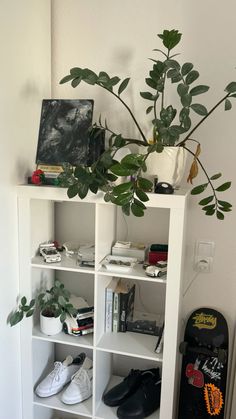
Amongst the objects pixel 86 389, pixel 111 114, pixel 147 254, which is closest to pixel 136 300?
pixel 147 254

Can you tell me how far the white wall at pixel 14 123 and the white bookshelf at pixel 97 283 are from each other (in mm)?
60

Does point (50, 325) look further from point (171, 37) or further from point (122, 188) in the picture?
point (171, 37)

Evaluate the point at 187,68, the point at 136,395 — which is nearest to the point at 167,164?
the point at 187,68

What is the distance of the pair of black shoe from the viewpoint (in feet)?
5.42

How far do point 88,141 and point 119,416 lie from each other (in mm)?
1278

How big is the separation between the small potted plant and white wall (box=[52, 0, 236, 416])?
0.62 metres

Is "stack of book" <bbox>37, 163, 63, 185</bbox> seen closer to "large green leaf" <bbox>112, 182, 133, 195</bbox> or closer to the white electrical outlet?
"large green leaf" <bbox>112, 182, 133, 195</bbox>

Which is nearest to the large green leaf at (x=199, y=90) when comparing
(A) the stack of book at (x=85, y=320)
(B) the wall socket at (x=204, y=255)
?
(B) the wall socket at (x=204, y=255)

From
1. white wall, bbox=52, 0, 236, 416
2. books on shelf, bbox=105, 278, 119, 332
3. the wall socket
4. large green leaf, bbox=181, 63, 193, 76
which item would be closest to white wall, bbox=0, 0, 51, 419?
white wall, bbox=52, 0, 236, 416

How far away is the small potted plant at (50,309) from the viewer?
1.63 meters

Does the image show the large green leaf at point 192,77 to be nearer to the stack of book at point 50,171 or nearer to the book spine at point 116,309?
the stack of book at point 50,171

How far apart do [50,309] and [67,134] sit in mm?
845

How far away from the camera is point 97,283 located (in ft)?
5.27

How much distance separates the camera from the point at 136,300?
192 centimetres
